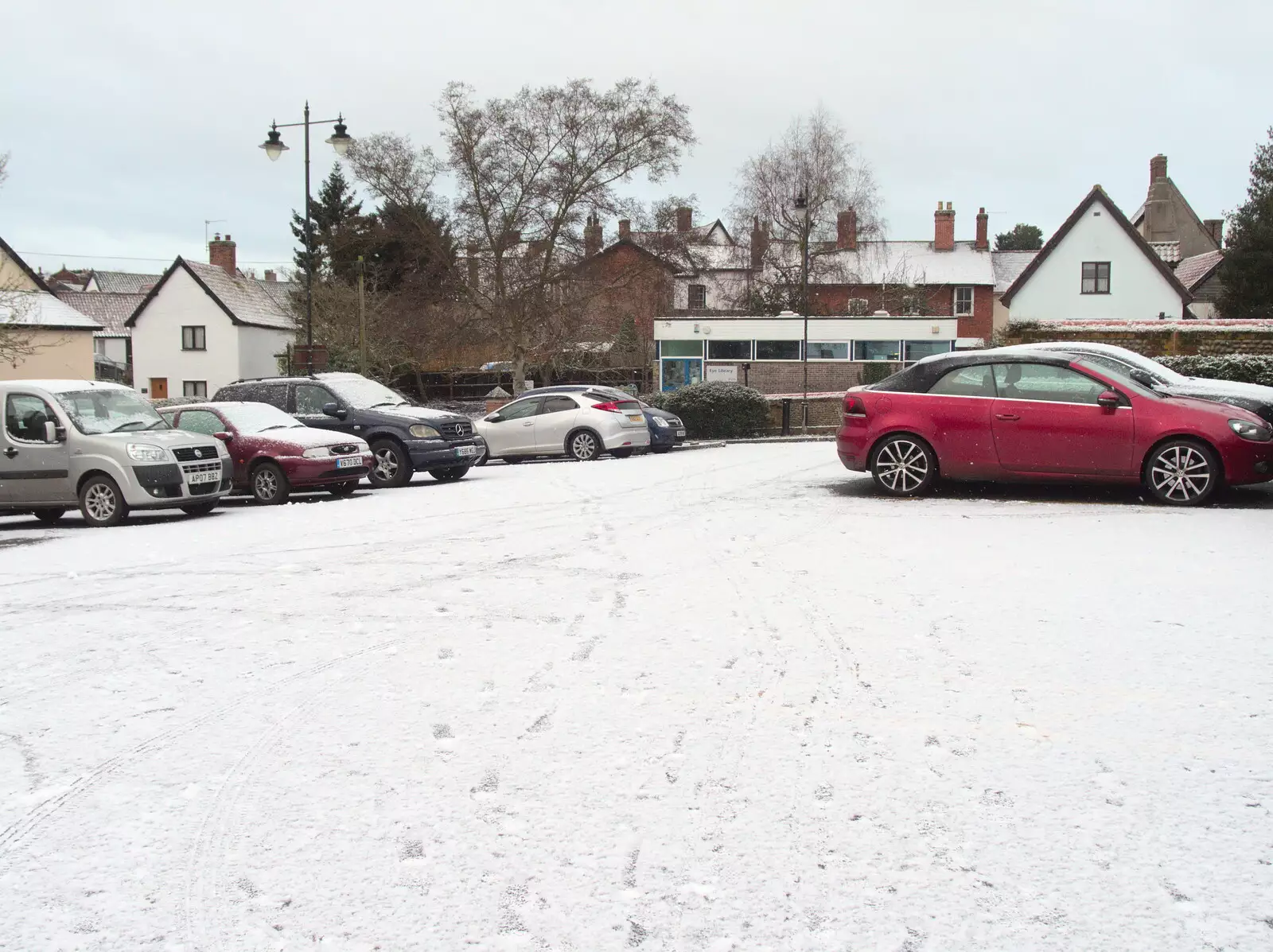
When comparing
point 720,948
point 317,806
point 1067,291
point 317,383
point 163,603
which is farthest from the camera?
point 1067,291

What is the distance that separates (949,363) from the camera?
509 inches

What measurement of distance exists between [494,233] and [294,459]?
1347 inches

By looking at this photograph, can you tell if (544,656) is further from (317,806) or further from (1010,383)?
(1010,383)

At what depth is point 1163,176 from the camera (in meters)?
69.2

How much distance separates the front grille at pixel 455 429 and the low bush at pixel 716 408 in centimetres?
1180

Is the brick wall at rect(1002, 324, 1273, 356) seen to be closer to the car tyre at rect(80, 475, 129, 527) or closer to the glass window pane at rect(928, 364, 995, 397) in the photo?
the glass window pane at rect(928, 364, 995, 397)

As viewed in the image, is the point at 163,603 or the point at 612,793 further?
the point at 163,603

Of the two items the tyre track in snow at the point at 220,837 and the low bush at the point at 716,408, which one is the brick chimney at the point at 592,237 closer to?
the low bush at the point at 716,408

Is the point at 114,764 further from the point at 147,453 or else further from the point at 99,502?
the point at 99,502

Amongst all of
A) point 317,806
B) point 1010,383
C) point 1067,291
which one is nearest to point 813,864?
point 317,806

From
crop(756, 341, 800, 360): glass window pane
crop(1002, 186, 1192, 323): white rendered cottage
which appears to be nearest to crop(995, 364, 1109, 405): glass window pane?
crop(756, 341, 800, 360): glass window pane

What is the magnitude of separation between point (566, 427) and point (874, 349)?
2299 centimetres

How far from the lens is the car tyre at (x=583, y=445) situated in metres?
23.0

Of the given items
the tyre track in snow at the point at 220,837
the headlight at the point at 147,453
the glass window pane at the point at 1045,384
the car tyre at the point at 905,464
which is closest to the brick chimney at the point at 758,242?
the car tyre at the point at 905,464
